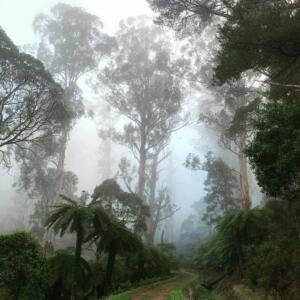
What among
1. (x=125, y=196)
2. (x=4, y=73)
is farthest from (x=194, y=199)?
(x=4, y=73)

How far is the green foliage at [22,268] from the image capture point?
11.6 meters

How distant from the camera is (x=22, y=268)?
11.9 m

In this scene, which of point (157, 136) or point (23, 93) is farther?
point (157, 136)

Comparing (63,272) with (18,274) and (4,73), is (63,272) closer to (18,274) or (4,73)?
(18,274)

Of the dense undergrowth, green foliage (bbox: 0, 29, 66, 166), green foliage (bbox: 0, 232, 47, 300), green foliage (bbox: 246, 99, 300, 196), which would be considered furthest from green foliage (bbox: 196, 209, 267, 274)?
Result: green foliage (bbox: 0, 29, 66, 166)

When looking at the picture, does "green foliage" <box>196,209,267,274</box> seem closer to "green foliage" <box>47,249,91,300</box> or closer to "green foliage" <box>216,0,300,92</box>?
"green foliage" <box>216,0,300,92</box>

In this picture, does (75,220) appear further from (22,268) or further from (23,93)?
(23,93)

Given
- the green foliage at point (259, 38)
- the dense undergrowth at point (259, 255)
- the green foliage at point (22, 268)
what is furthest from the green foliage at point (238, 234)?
the green foliage at point (22, 268)

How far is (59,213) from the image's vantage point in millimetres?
13617

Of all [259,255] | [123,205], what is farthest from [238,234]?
[123,205]

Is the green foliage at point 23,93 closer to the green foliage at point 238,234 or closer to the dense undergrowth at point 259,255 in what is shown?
the green foliage at point 238,234

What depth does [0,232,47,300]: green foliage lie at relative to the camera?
456 inches

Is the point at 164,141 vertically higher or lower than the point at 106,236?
higher

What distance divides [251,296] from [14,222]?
180ft
